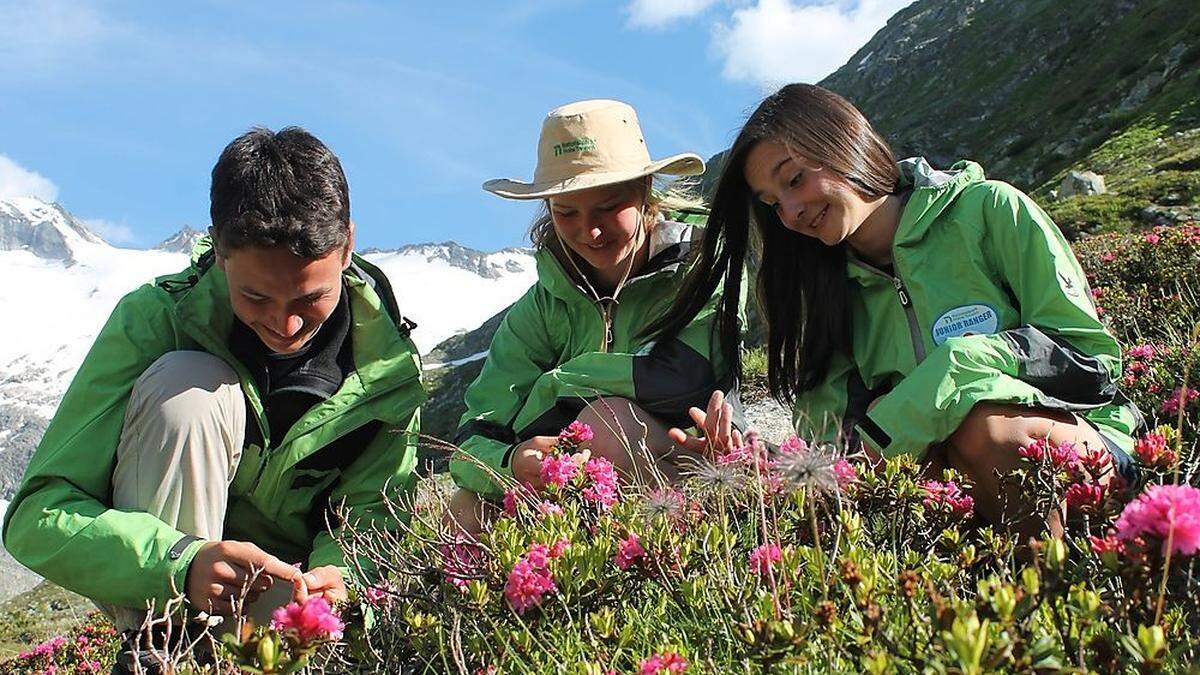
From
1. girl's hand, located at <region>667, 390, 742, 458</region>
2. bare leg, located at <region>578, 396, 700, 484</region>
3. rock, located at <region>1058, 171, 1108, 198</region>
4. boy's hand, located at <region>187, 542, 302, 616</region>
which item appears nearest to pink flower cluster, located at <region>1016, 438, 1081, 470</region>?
girl's hand, located at <region>667, 390, 742, 458</region>

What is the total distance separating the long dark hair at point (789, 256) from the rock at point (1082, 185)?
15388mm

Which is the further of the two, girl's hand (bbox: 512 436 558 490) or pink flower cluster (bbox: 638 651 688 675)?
girl's hand (bbox: 512 436 558 490)

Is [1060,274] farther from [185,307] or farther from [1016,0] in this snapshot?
[1016,0]

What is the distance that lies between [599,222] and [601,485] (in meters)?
1.76

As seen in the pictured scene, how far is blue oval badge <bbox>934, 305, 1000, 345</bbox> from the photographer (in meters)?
3.49

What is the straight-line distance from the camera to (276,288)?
347 cm

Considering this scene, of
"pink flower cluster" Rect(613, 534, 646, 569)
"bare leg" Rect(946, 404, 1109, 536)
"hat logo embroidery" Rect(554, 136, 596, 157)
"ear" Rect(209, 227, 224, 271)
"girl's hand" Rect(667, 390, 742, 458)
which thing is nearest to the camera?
"pink flower cluster" Rect(613, 534, 646, 569)

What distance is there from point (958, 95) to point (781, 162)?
58203 millimetres

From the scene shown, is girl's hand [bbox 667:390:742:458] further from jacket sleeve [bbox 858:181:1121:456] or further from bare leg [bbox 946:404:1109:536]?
bare leg [bbox 946:404:1109:536]

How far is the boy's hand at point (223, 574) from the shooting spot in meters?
2.92

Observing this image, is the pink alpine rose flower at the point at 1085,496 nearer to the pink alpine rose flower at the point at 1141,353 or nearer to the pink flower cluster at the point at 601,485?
the pink flower cluster at the point at 601,485

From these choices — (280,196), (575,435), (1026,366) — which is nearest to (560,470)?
(575,435)

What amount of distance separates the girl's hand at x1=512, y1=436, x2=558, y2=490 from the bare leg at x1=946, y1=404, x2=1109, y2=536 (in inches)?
55.0

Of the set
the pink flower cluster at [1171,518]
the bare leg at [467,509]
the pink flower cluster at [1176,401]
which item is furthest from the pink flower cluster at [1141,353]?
the pink flower cluster at [1171,518]
